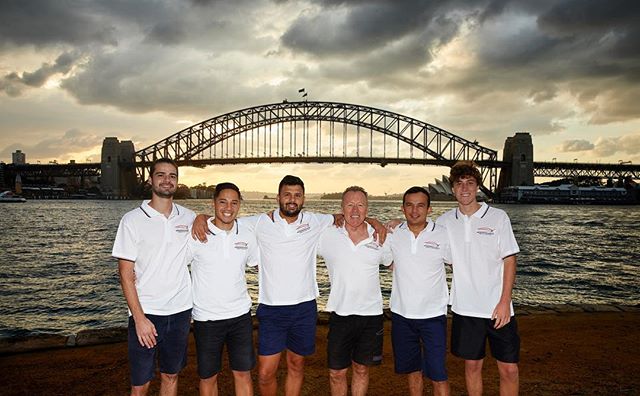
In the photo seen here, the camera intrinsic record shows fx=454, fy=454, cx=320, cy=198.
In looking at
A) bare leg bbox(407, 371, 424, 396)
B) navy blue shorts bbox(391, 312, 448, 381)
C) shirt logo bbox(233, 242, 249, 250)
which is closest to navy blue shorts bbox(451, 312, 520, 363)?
navy blue shorts bbox(391, 312, 448, 381)

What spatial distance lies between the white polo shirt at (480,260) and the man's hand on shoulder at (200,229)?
6.50 feet

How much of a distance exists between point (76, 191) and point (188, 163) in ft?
169

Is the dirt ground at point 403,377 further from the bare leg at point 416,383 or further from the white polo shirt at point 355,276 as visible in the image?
the white polo shirt at point 355,276

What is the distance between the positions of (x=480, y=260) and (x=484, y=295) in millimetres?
275

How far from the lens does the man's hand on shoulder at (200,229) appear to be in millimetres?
3498

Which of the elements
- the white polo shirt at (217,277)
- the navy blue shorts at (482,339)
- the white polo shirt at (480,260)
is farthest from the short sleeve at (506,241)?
the white polo shirt at (217,277)

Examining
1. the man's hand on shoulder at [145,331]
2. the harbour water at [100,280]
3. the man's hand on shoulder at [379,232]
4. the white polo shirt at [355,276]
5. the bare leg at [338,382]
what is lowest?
the harbour water at [100,280]

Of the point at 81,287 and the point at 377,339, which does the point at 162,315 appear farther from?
the point at 81,287

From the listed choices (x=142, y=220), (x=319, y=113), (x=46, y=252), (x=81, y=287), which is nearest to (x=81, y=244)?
(x=46, y=252)

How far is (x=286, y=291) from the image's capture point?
147 inches

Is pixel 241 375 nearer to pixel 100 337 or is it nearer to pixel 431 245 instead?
pixel 431 245

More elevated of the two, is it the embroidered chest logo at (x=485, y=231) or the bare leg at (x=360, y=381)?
the embroidered chest logo at (x=485, y=231)

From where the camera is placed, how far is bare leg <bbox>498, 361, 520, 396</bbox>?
11.6 ft

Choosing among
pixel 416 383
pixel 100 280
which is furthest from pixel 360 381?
pixel 100 280
